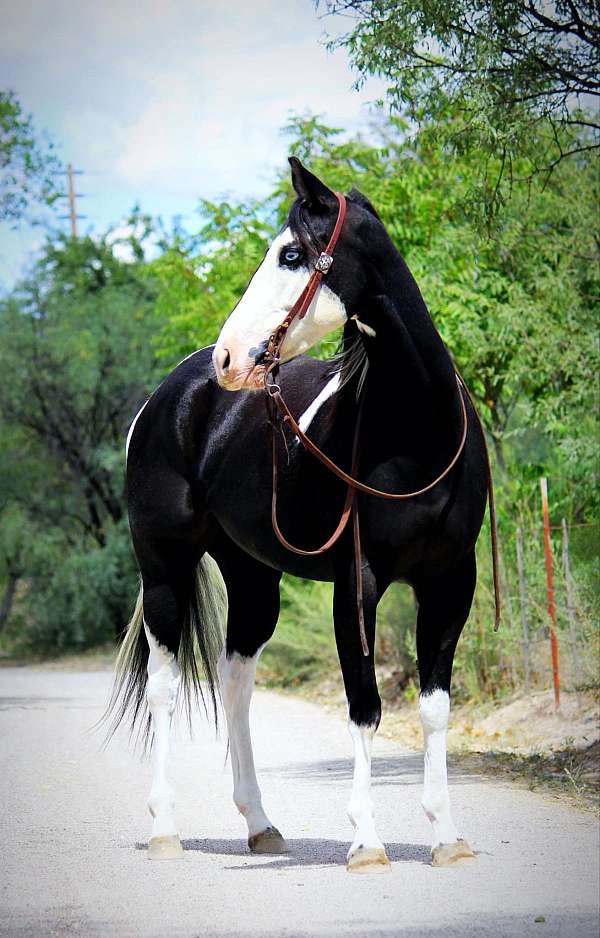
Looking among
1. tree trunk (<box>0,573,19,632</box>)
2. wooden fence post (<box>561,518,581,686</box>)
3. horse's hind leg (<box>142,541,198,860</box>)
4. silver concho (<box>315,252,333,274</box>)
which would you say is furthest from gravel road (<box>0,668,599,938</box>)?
tree trunk (<box>0,573,19,632</box>)

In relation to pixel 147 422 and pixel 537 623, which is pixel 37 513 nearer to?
pixel 537 623

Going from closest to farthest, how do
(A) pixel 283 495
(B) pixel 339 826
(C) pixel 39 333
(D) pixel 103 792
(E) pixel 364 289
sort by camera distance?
(E) pixel 364 289 < (A) pixel 283 495 < (B) pixel 339 826 < (D) pixel 103 792 < (C) pixel 39 333

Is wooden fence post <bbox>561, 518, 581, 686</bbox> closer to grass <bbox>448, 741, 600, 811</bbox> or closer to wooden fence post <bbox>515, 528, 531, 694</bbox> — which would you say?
wooden fence post <bbox>515, 528, 531, 694</bbox>

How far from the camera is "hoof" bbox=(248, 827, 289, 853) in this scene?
573 cm

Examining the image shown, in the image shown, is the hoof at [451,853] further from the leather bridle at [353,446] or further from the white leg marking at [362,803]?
the leather bridle at [353,446]

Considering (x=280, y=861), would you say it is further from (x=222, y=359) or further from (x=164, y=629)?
(x=222, y=359)

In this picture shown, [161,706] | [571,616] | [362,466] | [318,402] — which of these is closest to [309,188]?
[318,402]

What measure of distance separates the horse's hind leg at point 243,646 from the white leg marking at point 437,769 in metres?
1.06

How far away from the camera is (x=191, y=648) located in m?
6.84

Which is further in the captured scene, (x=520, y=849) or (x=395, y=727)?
(x=395, y=727)

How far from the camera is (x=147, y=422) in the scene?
6.72m

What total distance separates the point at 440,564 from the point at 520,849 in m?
1.25

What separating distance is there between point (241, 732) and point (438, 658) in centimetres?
141

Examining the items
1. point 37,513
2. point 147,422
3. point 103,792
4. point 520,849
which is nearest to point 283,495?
point 147,422
